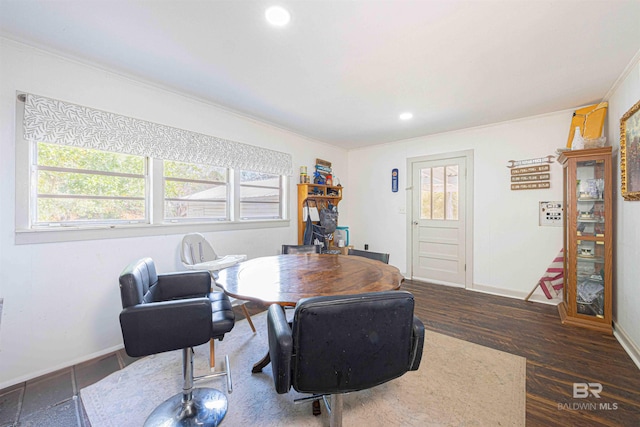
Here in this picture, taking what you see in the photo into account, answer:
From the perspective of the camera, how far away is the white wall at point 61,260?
1841mm

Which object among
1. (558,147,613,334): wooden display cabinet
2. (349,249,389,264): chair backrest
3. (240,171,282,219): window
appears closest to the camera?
(349,249,389,264): chair backrest

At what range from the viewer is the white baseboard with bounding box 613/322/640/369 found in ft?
6.73

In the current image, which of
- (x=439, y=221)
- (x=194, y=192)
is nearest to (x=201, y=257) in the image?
(x=194, y=192)

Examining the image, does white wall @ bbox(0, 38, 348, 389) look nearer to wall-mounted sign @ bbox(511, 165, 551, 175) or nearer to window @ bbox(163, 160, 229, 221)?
window @ bbox(163, 160, 229, 221)

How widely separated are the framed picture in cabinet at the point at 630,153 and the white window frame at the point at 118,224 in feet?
12.2

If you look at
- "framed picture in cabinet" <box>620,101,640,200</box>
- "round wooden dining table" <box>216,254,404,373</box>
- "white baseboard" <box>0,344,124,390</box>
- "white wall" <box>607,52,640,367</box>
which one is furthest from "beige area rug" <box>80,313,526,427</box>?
"framed picture in cabinet" <box>620,101,640,200</box>

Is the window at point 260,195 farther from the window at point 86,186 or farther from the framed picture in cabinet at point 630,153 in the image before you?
the framed picture in cabinet at point 630,153

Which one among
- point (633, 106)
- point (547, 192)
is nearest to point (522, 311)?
point (547, 192)

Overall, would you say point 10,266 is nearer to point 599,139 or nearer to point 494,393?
point 494,393

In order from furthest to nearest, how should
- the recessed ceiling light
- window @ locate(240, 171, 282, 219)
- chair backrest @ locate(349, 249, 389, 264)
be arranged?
1. window @ locate(240, 171, 282, 219)
2. chair backrest @ locate(349, 249, 389, 264)
3. the recessed ceiling light

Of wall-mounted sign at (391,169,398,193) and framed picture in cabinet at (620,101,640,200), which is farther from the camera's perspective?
wall-mounted sign at (391,169,398,193)

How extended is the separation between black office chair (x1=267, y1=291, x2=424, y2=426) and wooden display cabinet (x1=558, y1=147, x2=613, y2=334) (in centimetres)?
294

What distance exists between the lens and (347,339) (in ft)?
3.18

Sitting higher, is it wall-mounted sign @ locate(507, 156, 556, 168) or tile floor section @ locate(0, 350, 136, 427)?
wall-mounted sign @ locate(507, 156, 556, 168)
